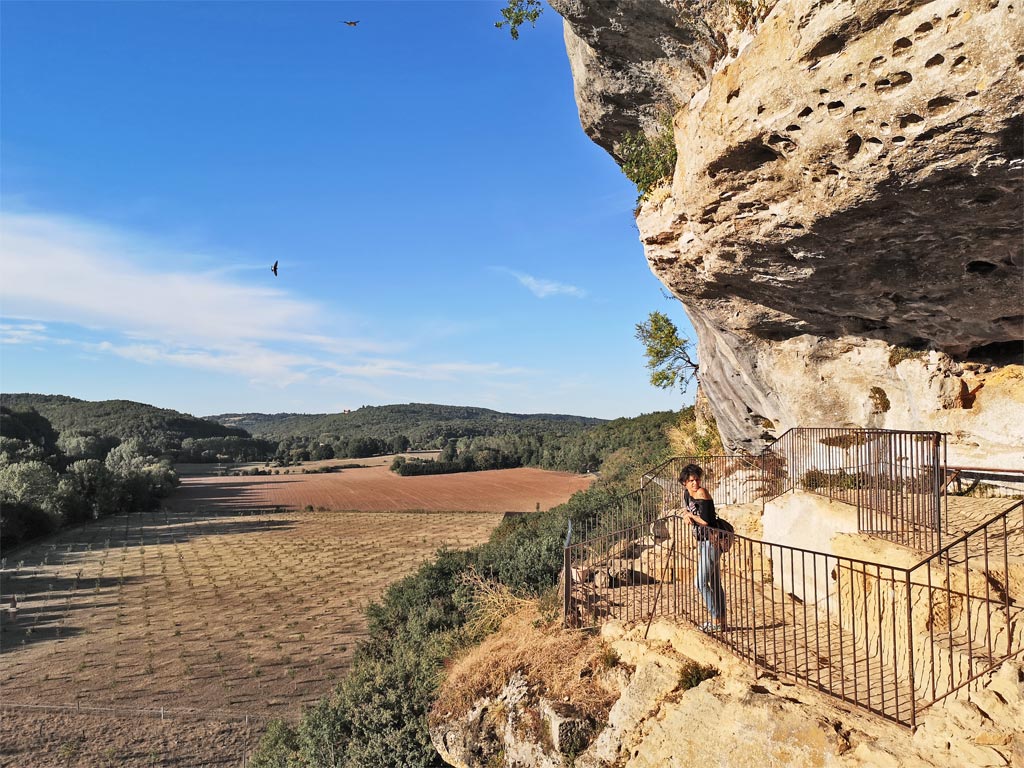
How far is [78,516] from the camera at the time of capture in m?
53.2

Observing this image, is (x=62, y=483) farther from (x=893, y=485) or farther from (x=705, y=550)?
(x=893, y=485)

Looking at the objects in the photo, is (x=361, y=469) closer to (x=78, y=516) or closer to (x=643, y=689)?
(x=78, y=516)

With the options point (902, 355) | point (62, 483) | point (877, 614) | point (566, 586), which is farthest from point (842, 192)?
point (62, 483)

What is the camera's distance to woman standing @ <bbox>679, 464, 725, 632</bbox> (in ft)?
21.1

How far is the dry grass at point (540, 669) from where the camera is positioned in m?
6.47

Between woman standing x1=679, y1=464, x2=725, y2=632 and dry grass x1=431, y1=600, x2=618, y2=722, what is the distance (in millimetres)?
1209

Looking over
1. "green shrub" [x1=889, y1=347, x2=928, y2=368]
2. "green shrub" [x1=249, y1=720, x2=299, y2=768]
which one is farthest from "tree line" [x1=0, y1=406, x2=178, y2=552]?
"green shrub" [x1=889, y1=347, x2=928, y2=368]

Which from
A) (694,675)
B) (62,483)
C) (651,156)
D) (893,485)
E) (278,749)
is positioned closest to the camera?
(694,675)

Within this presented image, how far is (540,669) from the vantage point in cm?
702

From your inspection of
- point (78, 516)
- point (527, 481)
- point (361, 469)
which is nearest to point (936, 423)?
point (78, 516)

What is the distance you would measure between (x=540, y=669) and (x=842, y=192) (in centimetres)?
614

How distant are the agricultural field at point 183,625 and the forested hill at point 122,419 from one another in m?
85.3

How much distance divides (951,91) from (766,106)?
1.67m

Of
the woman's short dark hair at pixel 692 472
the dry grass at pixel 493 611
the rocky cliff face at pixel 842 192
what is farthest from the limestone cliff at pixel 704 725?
the rocky cliff face at pixel 842 192
